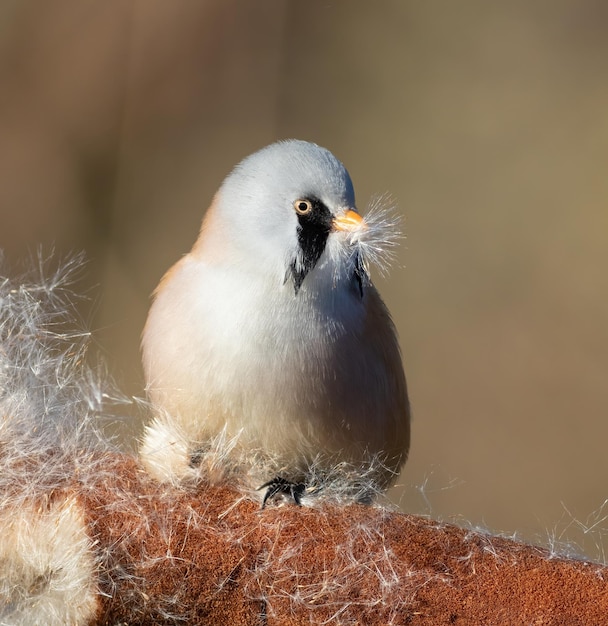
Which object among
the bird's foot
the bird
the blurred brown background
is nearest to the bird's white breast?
the bird

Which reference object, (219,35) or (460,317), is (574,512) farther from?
(219,35)

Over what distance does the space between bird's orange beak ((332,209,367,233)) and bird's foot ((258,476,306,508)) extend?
30 cm

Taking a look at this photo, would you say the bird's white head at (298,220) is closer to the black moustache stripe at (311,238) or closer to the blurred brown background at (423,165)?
the black moustache stripe at (311,238)

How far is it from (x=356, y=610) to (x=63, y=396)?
0.33 meters

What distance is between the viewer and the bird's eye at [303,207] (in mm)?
1152

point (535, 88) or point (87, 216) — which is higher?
point (535, 88)

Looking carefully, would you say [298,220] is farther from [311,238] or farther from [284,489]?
[284,489]

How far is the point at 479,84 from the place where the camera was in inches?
109

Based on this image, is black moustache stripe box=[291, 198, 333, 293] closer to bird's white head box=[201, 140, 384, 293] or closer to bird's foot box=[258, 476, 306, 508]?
bird's white head box=[201, 140, 384, 293]

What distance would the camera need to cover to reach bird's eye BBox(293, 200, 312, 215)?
3.78ft

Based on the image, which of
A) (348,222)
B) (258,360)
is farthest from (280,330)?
(348,222)

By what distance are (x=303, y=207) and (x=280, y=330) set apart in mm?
155

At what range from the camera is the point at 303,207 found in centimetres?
115

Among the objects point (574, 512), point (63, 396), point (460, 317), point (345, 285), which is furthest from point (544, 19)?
point (63, 396)
